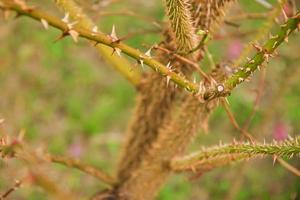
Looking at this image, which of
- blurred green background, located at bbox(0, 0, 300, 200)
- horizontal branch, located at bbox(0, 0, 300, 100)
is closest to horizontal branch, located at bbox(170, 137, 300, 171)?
horizontal branch, located at bbox(0, 0, 300, 100)

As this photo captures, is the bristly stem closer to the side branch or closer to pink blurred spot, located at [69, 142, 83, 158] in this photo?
the side branch

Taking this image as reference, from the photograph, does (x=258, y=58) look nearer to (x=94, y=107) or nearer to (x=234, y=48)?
(x=94, y=107)

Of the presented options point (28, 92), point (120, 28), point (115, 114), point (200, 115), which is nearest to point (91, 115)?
point (115, 114)

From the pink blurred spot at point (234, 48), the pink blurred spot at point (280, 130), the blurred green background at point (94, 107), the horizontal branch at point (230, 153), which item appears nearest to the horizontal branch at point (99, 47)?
the horizontal branch at point (230, 153)

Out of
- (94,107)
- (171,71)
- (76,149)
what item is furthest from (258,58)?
(94,107)

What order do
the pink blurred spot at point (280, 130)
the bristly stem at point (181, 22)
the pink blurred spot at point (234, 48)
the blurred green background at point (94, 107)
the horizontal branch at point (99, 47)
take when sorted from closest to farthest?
the bristly stem at point (181, 22)
the horizontal branch at point (99, 47)
the blurred green background at point (94, 107)
the pink blurred spot at point (280, 130)
the pink blurred spot at point (234, 48)

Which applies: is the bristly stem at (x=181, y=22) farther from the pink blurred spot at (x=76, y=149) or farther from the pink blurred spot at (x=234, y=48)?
the pink blurred spot at (x=234, y=48)
